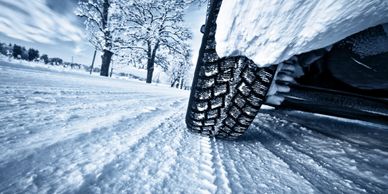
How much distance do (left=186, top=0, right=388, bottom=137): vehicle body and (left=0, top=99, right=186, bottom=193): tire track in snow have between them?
416 millimetres

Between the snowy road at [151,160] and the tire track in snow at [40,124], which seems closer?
the snowy road at [151,160]

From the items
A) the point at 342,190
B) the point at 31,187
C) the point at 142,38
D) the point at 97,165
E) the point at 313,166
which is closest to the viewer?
the point at 31,187

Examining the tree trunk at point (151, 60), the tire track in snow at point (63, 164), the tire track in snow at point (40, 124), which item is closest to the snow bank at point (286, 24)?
the tire track in snow at point (63, 164)

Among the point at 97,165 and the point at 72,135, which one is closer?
the point at 97,165

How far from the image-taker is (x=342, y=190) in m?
0.66

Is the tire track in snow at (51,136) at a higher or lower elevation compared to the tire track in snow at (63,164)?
higher

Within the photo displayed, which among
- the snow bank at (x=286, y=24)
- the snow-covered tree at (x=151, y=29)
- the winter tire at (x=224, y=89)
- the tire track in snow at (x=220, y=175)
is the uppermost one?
the snow-covered tree at (x=151, y=29)

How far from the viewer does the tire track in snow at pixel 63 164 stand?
435mm

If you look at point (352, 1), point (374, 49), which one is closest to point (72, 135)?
point (352, 1)

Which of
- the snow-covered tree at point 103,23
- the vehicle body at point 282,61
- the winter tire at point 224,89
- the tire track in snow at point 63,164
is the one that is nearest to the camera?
the tire track in snow at point 63,164

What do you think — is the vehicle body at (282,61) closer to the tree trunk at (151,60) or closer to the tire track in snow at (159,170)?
the tire track in snow at (159,170)

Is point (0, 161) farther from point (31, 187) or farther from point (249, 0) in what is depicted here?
point (249, 0)

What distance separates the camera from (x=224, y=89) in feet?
2.89

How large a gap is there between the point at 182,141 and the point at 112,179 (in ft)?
1.36
